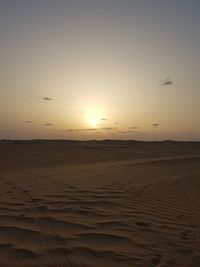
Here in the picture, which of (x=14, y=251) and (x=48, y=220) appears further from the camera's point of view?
(x=48, y=220)

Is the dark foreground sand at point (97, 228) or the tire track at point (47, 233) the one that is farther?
the dark foreground sand at point (97, 228)

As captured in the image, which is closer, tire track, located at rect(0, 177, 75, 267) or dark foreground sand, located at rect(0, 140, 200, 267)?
tire track, located at rect(0, 177, 75, 267)

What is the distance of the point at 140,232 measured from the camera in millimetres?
5820

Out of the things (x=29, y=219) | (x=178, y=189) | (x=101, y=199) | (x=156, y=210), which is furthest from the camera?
(x=178, y=189)

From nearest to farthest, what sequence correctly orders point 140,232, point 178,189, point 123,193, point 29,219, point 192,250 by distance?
point 192,250 < point 140,232 < point 29,219 < point 123,193 < point 178,189

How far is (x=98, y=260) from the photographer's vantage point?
462 centimetres

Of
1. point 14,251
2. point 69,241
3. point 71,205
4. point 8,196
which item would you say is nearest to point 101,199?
point 71,205

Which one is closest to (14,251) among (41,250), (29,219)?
(41,250)

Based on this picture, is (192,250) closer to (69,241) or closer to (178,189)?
(69,241)

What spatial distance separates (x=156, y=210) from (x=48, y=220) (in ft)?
7.55

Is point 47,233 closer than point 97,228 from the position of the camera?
Yes

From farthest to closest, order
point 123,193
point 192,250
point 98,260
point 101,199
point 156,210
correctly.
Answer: point 123,193 → point 101,199 → point 156,210 → point 192,250 → point 98,260

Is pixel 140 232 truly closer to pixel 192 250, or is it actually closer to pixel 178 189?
pixel 192 250

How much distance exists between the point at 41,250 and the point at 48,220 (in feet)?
4.79
